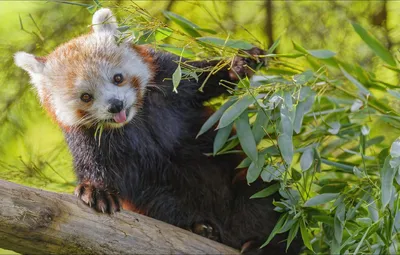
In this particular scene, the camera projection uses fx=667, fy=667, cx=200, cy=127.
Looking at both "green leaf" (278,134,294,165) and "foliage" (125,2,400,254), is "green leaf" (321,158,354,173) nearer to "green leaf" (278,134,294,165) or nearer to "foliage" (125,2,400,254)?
"foliage" (125,2,400,254)

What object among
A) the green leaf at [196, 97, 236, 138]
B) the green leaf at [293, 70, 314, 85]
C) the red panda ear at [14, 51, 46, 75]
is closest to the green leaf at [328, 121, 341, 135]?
the green leaf at [293, 70, 314, 85]

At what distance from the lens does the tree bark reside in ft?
8.39

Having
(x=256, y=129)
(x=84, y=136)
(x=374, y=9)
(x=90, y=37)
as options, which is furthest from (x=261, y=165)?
(x=374, y=9)

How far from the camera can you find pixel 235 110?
2.94 meters

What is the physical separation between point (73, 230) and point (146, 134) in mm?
755

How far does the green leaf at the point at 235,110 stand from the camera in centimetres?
292

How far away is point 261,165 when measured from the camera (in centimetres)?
299

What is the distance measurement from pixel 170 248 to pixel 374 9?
205 centimetres

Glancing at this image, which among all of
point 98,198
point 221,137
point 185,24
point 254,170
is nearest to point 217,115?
point 221,137

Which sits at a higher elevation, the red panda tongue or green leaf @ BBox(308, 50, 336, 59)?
green leaf @ BBox(308, 50, 336, 59)

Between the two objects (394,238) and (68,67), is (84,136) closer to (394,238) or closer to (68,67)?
(68,67)

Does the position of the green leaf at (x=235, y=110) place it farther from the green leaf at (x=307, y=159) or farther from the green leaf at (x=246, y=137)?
the green leaf at (x=307, y=159)

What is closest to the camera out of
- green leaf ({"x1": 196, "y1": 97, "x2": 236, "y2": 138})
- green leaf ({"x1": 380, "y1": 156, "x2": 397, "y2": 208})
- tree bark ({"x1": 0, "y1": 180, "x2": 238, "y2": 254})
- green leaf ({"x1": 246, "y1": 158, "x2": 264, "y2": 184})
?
tree bark ({"x1": 0, "y1": 180, "x2": 238, "y2": 254})

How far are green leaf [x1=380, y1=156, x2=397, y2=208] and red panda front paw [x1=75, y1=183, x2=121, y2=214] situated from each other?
1.13 m
